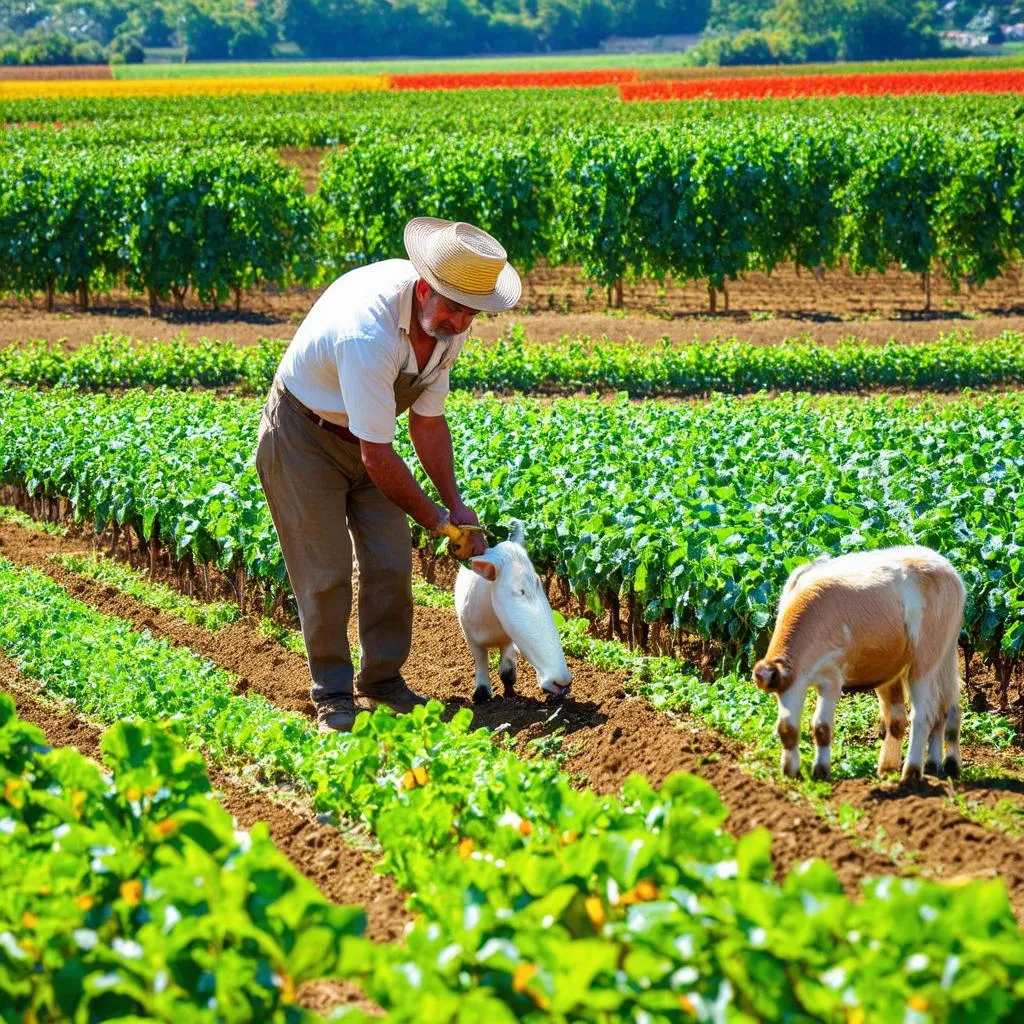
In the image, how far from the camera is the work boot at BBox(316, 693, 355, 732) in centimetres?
712

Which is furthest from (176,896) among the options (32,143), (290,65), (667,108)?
(290,65)

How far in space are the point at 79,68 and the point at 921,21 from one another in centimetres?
5112

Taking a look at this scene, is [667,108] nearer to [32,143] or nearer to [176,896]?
[32,143]

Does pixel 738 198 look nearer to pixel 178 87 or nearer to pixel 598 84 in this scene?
pixel 598 84

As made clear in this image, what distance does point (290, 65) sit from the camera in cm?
9775

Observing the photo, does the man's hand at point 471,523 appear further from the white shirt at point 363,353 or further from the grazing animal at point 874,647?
the grazing animal at point 874,647

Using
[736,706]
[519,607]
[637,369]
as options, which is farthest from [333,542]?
[637,369]

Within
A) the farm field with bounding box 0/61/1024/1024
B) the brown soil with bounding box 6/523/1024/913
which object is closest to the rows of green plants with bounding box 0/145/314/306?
the farm field with bounding box 0/61/1024/1024

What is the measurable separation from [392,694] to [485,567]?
981 mm

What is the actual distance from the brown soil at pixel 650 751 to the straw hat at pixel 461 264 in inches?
74.0

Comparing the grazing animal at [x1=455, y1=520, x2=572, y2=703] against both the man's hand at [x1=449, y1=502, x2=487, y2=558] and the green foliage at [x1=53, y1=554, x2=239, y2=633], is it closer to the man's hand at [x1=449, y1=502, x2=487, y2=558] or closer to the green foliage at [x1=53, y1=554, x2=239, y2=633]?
the man's hand at [x1=449, y1=502, x2=487, y2=558]

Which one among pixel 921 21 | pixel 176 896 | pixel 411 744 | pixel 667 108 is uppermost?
pixel 921 21

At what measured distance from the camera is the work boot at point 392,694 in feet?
24.6

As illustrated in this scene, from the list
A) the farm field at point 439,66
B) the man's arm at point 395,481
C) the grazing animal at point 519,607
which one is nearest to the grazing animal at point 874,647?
the grazing animal at point 519,607
